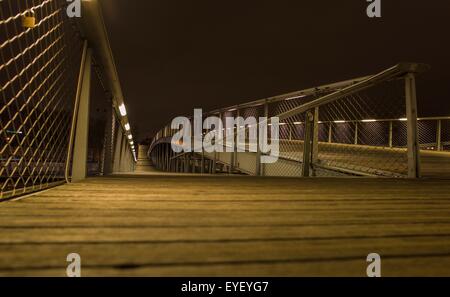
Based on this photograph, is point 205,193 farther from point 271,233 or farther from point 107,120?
point 107,120

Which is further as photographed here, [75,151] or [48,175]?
[75,151]

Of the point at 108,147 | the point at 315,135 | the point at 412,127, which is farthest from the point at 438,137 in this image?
the point at 108,147

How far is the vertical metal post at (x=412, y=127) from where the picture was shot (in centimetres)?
461

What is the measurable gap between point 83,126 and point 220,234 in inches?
101

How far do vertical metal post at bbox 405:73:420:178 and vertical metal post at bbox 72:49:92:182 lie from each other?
3.81m

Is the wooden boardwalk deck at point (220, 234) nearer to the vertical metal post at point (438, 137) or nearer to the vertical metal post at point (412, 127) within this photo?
the vertical metal post at point (412, 127)

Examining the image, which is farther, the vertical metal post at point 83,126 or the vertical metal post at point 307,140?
the vertical metal post at point 307,140

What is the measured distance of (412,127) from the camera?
467 cm

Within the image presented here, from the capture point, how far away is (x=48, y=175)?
3.36 m

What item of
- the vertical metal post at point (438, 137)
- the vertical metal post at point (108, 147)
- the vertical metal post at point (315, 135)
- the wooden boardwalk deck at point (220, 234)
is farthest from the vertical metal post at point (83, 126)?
the vertical metal post at point (438, 137)

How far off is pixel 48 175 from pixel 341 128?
8879 millimetres

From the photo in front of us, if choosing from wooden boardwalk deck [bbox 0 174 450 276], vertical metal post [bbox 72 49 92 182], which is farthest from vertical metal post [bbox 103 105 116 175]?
wooden boardwalk deck [bbox 0 174 450 276]

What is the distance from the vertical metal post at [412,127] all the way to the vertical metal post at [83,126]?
3.81 metres

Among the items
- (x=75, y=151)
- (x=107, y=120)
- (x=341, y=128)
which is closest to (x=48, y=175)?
(x=75, y=151)
